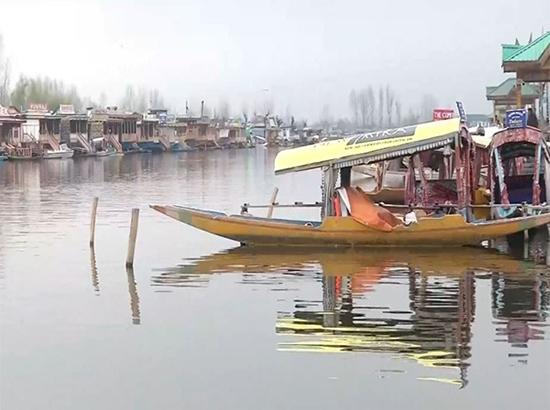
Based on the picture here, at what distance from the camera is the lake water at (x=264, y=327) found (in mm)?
9477

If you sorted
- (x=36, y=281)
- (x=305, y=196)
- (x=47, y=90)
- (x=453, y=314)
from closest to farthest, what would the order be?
(x=453, y=314) → (x=36, y=281) → (x=305, y=196) → (x=47, y=90)

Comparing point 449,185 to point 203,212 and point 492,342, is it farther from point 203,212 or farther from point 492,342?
point 492,342

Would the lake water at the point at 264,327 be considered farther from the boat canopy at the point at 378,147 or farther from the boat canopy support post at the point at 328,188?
the boat canopy at the point at 378,147

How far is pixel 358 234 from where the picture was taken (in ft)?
60.7

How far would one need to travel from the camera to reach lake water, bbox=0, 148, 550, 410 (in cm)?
948

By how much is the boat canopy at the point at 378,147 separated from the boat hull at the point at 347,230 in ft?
4.16

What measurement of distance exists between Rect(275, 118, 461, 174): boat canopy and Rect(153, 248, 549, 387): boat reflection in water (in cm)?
192

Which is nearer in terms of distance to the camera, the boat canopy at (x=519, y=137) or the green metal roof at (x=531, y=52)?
the boat canopy at (x=519, y=137)

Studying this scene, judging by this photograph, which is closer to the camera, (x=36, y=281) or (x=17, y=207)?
(x=36, y=281)

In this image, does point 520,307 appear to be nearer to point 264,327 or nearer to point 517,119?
point 264,327

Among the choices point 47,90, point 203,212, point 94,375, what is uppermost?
point 47,90

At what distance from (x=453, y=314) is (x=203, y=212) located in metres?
7.39

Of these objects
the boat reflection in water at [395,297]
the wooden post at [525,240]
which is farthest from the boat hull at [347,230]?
the wooden post at [525,240]

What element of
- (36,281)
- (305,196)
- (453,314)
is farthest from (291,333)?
(305,196)
